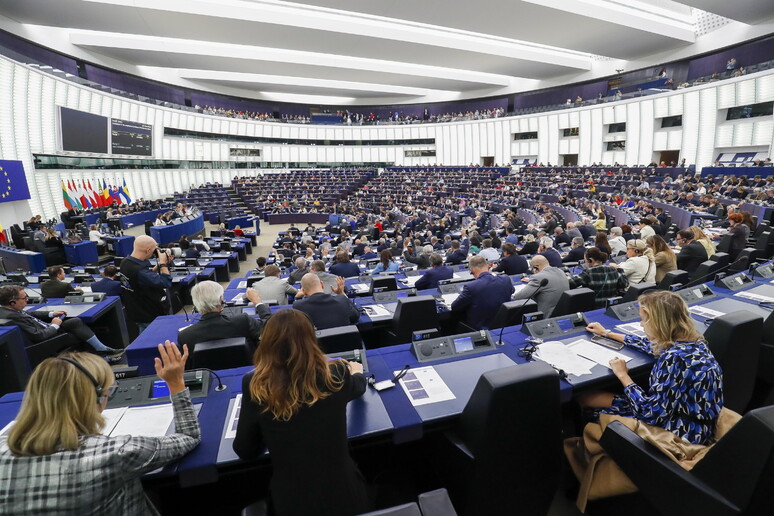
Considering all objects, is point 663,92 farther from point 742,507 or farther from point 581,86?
point 742,507

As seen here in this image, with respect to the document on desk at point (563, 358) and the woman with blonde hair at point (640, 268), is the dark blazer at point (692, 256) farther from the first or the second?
the document on desk at point (563, 358)

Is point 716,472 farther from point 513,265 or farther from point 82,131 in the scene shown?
point 82,131

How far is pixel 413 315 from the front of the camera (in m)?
3.34

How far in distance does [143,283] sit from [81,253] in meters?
8.01

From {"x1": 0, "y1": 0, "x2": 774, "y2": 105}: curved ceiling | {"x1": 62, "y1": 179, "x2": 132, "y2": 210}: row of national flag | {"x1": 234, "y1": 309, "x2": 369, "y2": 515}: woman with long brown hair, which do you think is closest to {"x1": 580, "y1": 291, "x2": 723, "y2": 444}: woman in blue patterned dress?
{"x1": 234, "y1": 309, "x2": 369, "y2": 515}: woman with long brown hair

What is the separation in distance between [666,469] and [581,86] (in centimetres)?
3231

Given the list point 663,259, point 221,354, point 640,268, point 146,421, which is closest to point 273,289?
point 221,354

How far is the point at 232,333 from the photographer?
273 centimetres

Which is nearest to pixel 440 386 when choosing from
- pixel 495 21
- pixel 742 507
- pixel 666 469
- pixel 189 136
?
pixel 666 469

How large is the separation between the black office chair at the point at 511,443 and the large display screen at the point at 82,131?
66.1ft

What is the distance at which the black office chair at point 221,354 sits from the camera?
2400 millimetres

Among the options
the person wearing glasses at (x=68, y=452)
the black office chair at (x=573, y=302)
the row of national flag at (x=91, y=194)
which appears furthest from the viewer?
the row of national flag at (x=91, y=194)

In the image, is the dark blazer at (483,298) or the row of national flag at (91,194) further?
the row of national flag at (91,194)

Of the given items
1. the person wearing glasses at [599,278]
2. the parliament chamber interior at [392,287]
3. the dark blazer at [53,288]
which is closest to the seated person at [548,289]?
the parliament chamber interior at [392,287]
